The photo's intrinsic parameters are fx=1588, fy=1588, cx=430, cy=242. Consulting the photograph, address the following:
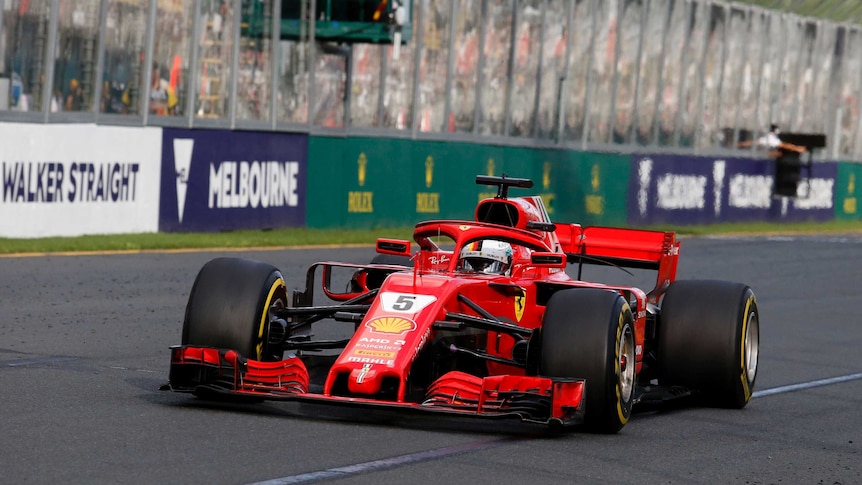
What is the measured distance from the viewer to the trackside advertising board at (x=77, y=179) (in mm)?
20188

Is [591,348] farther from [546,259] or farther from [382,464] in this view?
[382,464]

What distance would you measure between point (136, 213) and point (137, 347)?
11216mm

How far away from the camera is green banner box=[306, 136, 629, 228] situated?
27.1 metres

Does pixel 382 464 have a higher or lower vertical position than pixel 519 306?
lower

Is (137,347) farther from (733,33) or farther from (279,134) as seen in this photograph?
(733,33)

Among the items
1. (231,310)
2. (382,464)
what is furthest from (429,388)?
(231,310)

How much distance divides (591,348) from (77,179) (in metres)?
14.2

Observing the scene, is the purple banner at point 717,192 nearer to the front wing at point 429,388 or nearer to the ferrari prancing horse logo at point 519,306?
the ferrari prancing horse logo at point 519,306

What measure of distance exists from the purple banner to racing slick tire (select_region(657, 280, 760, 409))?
86.7ft

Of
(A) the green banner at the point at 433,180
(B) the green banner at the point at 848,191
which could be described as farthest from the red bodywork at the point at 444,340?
(B) the green banner at the point at 848,191

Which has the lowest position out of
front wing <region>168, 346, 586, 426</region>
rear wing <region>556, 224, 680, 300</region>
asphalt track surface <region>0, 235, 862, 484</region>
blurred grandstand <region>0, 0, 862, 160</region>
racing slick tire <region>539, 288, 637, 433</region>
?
asphalt track surface <region>0, 235, 862, 484</region>

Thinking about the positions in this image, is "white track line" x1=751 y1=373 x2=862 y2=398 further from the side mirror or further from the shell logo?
the shell logo

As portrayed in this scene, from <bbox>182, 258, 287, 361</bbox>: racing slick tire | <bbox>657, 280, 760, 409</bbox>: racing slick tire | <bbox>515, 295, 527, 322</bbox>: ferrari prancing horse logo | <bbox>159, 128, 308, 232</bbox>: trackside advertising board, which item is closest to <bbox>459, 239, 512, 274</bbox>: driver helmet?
<bbox>515, 295, 527, 322</bbox>: ferrari prancing horse logo

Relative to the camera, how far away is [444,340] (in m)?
8.67
